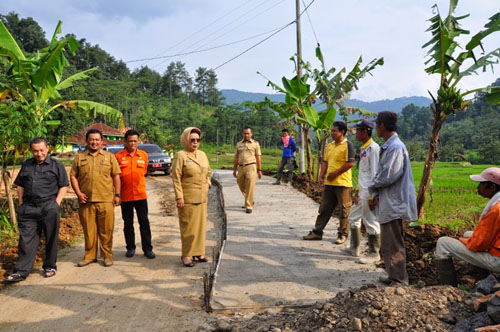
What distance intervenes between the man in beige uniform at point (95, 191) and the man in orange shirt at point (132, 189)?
0.15 m

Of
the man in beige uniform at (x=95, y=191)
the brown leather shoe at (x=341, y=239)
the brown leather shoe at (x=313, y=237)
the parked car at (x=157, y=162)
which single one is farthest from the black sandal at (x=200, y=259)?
the parked car at (x=157, y=162)

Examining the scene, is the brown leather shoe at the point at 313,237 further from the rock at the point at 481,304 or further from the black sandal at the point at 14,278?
the black sandal at the point at 14,278

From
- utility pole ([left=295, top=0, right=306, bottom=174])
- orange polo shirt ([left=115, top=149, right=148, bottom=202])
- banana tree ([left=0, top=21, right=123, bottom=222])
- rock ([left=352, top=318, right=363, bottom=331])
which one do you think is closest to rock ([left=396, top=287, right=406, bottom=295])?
rock ([left=352, top=318, right=363, bottom=331])

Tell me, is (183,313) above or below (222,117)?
below

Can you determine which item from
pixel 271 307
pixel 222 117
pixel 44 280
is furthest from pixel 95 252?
pixel 222 117

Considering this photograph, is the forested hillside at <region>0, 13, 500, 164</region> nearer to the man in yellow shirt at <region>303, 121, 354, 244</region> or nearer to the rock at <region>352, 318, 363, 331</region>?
the man in yellow shirt at <region>303, 121, 354, 244</region>

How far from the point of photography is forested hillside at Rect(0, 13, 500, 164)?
26545mm

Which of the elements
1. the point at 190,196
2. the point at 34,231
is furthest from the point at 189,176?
the point at 34,231

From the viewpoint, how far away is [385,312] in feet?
8.16

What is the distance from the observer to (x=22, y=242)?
4.48 m

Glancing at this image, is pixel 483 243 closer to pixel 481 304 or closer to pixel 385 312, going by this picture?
pixel 481 304

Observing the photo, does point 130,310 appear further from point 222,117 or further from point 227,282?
point 222,117

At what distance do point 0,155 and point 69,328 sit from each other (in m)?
4.40

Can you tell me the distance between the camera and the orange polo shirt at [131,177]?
5148 mm
